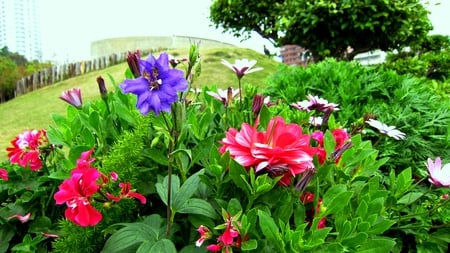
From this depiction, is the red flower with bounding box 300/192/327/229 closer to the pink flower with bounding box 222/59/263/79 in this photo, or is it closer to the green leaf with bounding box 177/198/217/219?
the green leaf with bounding box 177/198/217/219

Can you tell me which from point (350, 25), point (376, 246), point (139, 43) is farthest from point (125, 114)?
point (139, 43)

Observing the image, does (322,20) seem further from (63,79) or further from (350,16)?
(63,79)

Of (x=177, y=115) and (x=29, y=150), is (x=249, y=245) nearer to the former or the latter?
(x=177, y=115)

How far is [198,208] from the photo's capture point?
36.9 inches

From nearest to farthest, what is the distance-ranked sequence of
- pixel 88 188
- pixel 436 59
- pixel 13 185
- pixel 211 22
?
pixel 88 188, pixel 13 185, pixel 436 59, pixel 211 22

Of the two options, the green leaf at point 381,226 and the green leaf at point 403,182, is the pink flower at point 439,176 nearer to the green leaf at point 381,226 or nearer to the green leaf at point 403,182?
the green leaf at point 403,182

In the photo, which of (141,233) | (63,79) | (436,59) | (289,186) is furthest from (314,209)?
(63,79)

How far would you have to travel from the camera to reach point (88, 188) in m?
0.90

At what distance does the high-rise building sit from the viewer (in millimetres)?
38188

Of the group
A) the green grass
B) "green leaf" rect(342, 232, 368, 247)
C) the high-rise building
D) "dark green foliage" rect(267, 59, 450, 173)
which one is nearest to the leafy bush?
"green leaf" rect(342, 232, 368, 247)

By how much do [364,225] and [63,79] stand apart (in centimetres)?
1408

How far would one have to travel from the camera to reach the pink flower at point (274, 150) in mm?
882

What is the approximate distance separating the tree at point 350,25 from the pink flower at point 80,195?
5790 mm

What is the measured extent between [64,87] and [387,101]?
11.5 meters
